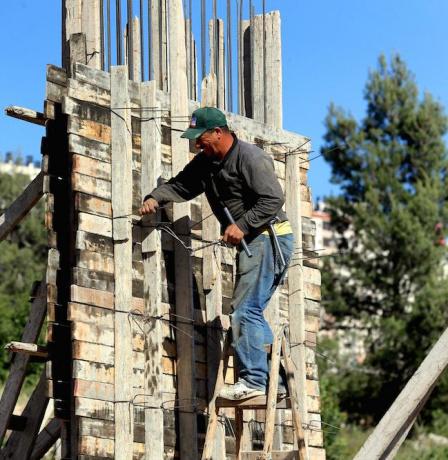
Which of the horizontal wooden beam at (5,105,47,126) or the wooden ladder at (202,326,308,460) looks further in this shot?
the horizontal wooden beam at (5,105,47,126)

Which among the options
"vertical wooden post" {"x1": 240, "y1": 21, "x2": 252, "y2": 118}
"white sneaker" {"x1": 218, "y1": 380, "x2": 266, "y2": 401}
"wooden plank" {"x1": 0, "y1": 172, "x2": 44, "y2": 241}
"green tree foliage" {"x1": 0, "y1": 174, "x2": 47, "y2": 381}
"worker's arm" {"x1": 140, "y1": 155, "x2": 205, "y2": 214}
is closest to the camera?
"white sneaker" {"x1": 218, "y1": 380, "x2": 266, "y2": 401}

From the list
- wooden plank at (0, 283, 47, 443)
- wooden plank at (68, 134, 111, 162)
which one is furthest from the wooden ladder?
wooden plank at (0, 283, 47, 443)

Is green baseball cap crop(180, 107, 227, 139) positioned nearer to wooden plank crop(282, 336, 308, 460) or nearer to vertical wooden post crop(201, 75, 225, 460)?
vertical wooden post crop(201, 75, 225, 460)

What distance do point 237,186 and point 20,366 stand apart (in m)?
2.53

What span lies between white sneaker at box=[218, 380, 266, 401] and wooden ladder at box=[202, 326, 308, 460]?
0.04 metres

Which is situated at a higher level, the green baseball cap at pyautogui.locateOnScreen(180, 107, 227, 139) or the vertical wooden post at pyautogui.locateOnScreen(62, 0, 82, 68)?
the vertical wooden post at pyautogui.locateOnScreen(62, 0, 82, 68)

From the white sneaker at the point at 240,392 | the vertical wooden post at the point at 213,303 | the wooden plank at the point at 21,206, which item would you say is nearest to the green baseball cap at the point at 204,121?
the vertical wooden post at the point at 213,303

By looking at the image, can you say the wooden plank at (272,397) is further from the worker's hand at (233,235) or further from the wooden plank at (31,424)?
the wooden plank at (31,424)

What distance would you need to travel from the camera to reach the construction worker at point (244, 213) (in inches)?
320

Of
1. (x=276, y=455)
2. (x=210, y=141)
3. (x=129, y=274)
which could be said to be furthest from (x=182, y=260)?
(x=276, y=455)

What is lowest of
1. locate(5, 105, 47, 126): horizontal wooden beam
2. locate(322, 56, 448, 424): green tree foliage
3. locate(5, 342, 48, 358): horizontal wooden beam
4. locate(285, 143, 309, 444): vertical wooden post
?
locate(5, 342, 48, 358): horizontal wooden beam

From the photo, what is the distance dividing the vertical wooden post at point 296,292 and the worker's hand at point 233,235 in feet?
5.68

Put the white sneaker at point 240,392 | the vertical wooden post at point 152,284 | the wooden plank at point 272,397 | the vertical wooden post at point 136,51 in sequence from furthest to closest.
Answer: the vertical wooden post at point 136,51
the vertical wooden post at point 152,284
the white sneaker at point 240,392
the wooden plank at point 272,397

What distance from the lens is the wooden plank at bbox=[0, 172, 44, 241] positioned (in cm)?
977
